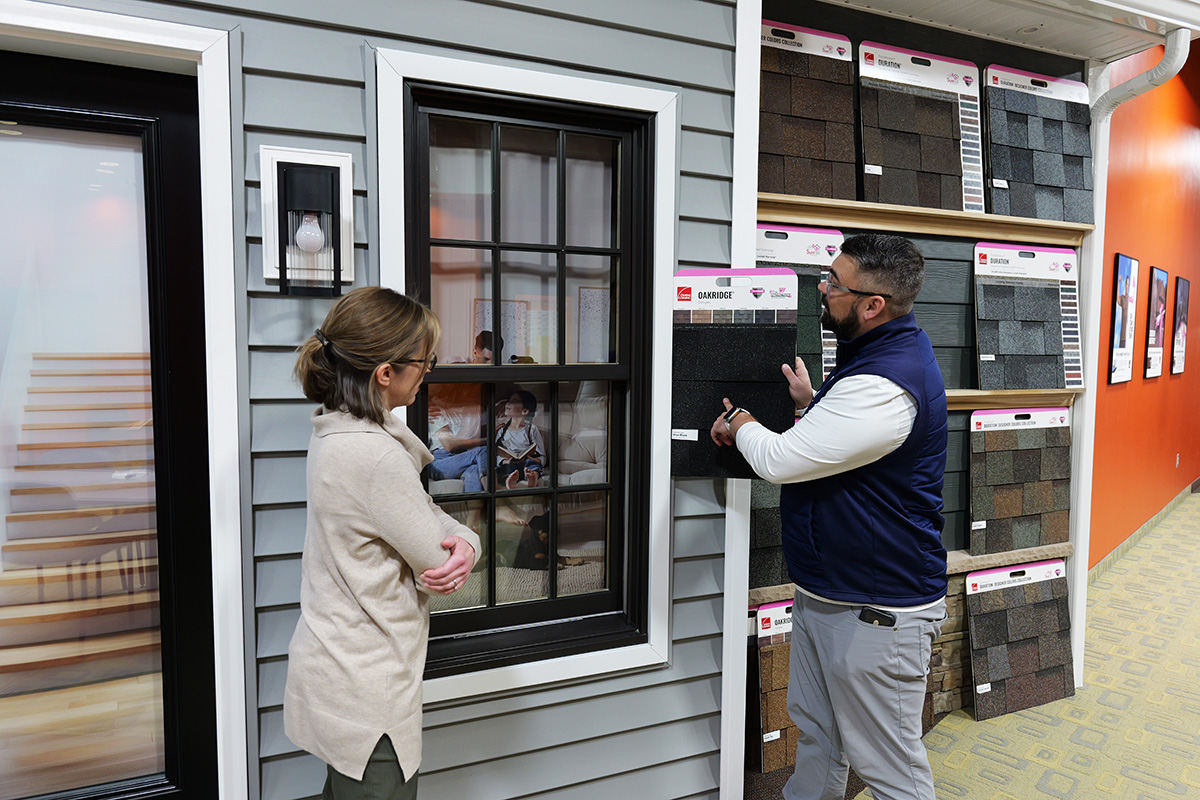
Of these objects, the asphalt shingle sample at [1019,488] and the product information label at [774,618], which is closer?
the product information label at [774,618]

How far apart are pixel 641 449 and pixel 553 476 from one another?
27 cm

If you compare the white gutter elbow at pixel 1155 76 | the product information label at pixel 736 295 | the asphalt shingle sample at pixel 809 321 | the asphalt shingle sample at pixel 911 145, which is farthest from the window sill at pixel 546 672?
the white gutter elbow at pixel 1155 76

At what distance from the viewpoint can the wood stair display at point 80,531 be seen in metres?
1.57

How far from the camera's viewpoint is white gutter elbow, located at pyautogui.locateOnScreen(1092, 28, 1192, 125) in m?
2.68

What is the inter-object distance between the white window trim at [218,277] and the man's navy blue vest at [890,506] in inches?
57.9

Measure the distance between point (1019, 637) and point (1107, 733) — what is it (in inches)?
Answer: 17.2

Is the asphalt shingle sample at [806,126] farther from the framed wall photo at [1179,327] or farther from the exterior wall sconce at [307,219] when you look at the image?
the framed wall photo at [1179,327]

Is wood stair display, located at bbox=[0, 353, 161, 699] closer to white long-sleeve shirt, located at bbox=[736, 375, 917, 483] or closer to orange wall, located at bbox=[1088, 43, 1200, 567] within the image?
white long-sleeve shirt, located at bbox=[736, 375, 917, 483]

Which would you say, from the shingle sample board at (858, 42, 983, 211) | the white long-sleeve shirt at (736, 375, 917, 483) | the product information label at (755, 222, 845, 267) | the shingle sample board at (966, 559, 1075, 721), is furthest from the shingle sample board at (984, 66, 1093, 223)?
the white long-sleeve shirt at (736, 375, 917, 483)

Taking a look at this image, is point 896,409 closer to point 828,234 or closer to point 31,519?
point 828,234

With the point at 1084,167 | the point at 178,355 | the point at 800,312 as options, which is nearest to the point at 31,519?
the point at 178,355

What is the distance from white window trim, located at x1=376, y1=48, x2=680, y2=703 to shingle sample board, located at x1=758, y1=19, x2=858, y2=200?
24.5 inches

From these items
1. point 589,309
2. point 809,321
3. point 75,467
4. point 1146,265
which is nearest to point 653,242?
point 589,309

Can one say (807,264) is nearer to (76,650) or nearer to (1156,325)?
(76,650)
